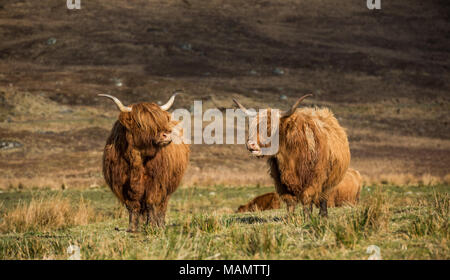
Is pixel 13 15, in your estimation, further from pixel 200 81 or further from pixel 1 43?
pixel 200 81

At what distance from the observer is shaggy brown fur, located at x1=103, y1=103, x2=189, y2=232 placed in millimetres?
7871

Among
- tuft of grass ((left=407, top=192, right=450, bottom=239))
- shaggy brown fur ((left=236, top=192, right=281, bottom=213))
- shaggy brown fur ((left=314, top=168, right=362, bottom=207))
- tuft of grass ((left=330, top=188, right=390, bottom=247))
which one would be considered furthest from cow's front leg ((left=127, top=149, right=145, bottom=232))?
shaggy brown fur ((left=314, top=168, right=362, bottom=207))

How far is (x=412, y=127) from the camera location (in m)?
38.9

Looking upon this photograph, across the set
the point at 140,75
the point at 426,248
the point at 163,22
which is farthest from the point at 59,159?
the point at 163,22

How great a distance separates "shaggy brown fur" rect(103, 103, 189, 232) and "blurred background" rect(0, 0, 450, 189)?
11131 millimetres

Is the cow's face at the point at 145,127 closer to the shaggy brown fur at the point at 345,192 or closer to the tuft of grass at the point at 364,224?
the tuft of grass at the point at 364,224

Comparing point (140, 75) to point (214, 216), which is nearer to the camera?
point (214, 216)

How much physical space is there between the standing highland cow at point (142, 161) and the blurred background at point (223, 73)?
438 inches

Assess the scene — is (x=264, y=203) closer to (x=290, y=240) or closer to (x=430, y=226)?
(x=430, y=226)

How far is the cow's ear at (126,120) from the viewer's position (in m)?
7.91

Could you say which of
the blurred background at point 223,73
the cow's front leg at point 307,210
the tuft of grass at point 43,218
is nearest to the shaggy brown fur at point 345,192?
the cow's front leg at point 307,210

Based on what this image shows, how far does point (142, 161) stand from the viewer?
8031 millimetres

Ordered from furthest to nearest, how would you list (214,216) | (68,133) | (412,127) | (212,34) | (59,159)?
(212,34), (412,127), (68,133), (59,159), (214,216)

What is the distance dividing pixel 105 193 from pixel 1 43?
138 feet
